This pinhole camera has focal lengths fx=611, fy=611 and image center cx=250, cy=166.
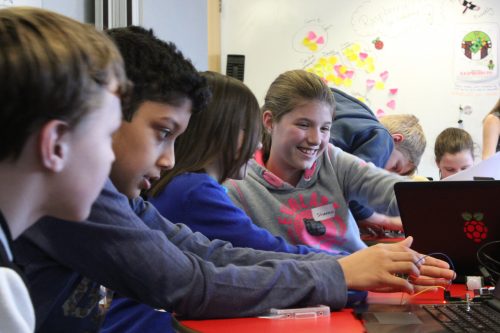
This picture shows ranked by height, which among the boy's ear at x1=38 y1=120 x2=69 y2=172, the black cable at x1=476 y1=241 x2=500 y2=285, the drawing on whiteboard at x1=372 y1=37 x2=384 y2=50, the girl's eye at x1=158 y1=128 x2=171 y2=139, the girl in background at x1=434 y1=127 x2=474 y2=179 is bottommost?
the girl in background at x1=434 y1=127 x2=474 y2=179

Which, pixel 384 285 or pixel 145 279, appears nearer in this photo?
pixel 145 279

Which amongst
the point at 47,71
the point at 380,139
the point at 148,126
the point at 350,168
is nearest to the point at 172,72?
the point at 148,126

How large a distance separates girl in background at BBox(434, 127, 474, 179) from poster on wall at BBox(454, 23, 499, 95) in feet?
2.34

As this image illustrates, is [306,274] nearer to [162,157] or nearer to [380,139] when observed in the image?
[162,157]

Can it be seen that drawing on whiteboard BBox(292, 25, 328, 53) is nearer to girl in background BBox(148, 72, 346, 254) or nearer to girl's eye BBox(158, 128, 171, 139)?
girl in background BBox(148, 72, 346, 254)

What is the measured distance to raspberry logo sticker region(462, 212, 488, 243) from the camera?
1.18 metres

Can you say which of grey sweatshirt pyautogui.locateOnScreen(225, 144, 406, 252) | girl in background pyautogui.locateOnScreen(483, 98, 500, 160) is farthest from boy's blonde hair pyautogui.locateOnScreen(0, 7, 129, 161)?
girl in background pyautogui.locateOnScreen(483, 98, 500, 160)

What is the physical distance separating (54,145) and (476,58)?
3.66 metres

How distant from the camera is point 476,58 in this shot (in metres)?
3.86

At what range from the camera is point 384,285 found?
1037 mm

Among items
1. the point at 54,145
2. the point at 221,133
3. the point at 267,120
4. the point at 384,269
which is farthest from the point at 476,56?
the point at 54,145

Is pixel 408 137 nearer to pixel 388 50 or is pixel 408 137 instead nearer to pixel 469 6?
pixel 388 50

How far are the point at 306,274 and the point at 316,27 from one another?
3.31 metres

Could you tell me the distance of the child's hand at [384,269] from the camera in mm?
1031
